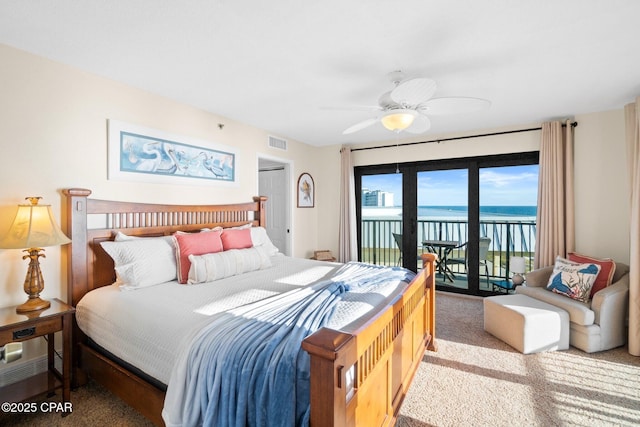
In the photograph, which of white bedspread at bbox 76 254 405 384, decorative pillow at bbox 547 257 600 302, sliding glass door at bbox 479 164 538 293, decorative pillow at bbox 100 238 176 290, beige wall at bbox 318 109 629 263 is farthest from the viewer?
sliding glass door at bbox 479 164 538 293

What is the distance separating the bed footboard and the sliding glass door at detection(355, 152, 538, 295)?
227cm

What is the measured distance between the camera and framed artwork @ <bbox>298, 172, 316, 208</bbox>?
205 inches

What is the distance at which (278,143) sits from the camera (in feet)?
15.4

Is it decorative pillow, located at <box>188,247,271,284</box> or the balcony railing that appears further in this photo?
the balcony railing

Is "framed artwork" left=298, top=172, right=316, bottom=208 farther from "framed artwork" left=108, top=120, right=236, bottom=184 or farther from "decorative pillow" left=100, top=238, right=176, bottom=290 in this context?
"decorative pillow" left=100, top=238, right=176, bottom=290

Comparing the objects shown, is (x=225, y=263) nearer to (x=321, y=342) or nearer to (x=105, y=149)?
(x=105, y=149)

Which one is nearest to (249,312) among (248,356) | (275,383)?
(248,356)

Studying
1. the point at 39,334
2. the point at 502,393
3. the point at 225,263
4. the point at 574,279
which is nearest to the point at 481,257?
the point at 574,279

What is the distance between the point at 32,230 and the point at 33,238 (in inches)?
2.4

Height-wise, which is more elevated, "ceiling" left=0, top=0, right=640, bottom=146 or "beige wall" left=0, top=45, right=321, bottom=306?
"ceiling" left=0, top=0, right=640, bottom=146

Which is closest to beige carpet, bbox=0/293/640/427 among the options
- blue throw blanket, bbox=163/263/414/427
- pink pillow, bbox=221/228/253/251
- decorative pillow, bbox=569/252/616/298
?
decorative pillow, bbox=569/252/616/298

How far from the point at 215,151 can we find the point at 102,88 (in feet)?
4.12

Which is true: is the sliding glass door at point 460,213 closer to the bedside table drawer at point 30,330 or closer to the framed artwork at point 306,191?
the framed artwork at point 306,191

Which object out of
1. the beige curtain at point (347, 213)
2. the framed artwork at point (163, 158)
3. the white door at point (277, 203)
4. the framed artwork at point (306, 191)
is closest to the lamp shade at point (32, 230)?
the framed artwork at point (163, 158)
